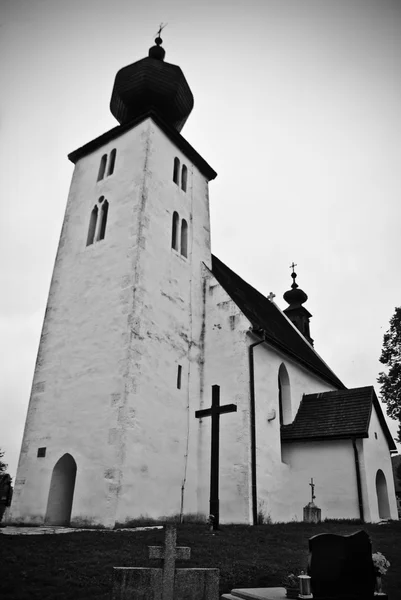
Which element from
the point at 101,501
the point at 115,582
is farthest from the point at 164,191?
the point at 115,582

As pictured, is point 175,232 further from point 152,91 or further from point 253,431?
point 253,431

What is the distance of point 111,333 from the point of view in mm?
13344

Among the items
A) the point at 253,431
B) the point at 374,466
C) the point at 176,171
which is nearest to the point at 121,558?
the point at 253,431

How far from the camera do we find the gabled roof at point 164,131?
17422 mm

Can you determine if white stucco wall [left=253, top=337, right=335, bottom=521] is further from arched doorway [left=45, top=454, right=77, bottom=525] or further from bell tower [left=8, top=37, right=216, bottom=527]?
arched doorway [left=45, top=454, right=77, bottom=525]

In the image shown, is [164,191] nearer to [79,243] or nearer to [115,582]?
[79,243]

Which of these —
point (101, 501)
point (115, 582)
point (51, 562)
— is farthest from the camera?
point (101, 501)

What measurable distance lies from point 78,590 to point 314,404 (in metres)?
14.1

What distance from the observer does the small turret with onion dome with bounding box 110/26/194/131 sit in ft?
60.9

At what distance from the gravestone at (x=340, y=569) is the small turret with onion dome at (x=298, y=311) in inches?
1015

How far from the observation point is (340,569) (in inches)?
191

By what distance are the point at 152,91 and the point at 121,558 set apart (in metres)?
16.8

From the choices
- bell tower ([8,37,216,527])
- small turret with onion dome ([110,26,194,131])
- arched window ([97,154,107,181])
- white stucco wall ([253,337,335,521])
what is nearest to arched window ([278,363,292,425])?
white stucco wall ([253,337,335,521])

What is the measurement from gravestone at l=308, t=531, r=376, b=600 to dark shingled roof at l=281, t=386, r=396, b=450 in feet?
36.5
